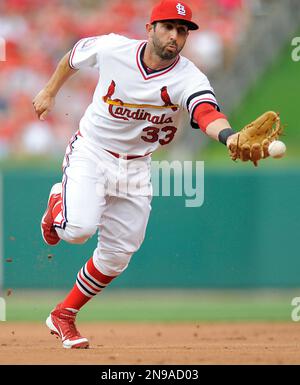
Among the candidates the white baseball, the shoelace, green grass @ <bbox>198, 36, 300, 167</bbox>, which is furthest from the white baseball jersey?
green grass @ <bbox>198, 36, 300, 167</bbox>

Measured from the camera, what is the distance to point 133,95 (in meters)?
6.27

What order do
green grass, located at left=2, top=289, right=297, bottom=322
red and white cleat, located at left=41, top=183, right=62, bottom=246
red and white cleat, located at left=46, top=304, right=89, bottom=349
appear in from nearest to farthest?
1. red and white cleat, located at left=46, top=304, right=89, bottom=349
2. red and white cleat, located at left=41, top=183, right=62, bottom=246
3. green grass, located at left=2, top=289, right=297, bottom=322

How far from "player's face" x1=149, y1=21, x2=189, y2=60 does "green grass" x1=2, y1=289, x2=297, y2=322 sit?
4.07m

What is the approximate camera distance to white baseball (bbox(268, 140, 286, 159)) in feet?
16.7

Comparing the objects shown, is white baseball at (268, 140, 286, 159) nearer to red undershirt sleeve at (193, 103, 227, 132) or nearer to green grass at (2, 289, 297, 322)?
red undershirt sleeve at (193, 103, 227, 132)

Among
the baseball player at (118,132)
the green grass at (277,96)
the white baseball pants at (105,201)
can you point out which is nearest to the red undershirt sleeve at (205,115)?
the baseball player at (118,132)

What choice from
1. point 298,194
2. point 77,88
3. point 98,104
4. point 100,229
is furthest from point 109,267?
point 77,88

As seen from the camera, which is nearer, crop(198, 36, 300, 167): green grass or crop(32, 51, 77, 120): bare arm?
crop(32, 51, 77, 120): bare arm

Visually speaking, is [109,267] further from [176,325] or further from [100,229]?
[176,325]

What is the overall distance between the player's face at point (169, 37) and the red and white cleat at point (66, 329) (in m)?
1.95

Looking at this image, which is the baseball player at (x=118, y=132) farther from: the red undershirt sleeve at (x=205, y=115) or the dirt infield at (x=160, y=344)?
the dirt infield at (x=160, y=344)

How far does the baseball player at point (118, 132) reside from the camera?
241 inches

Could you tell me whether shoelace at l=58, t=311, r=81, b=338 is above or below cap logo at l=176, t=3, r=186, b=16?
below

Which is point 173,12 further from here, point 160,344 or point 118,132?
point 160,344
